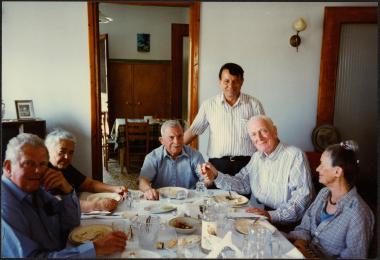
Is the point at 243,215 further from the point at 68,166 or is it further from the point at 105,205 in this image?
the point at 68,166

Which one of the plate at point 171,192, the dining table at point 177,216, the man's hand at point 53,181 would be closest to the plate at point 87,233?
the dining table at point 177,216

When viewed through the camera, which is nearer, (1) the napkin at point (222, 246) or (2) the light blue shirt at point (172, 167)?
(1) the napkin at point (222, 246)

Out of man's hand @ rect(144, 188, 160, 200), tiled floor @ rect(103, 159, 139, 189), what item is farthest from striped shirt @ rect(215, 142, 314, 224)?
tiled floor @ rect(103, 159, 139, 189)

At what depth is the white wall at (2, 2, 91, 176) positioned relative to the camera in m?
3.23

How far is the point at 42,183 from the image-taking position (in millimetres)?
1410

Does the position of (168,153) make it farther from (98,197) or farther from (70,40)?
(70,40)

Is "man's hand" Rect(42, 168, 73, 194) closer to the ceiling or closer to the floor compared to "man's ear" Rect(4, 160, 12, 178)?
closer to the floor

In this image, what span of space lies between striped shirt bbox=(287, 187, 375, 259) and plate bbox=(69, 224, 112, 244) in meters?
0.94

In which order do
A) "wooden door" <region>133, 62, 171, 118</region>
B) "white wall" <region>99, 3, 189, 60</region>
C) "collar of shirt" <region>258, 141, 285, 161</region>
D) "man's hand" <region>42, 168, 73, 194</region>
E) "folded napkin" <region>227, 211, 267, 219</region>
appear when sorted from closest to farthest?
"man's hand" <region>42, 168, 73, 194</region> → "folded napkin" <region>227, 211, 267, 219</region> → "collar of shirt" <region>258, 141, 285, 161</region> → "white wall" <region>99, 3, 189, 60</region> → "wooden door" <region>133, 62, 171, 118</region>

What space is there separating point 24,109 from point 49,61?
532 mm

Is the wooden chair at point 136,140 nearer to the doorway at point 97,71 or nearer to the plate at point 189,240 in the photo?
the doorway at point 97,71

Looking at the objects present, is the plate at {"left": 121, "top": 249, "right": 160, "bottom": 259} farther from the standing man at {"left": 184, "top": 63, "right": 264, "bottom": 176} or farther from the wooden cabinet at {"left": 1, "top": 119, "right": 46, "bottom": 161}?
the wooden cabinet at {"left": 1, "top": 119, "right": 46, "bottom": 161}

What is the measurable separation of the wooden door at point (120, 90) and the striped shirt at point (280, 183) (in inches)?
165

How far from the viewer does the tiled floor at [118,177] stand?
426cm
